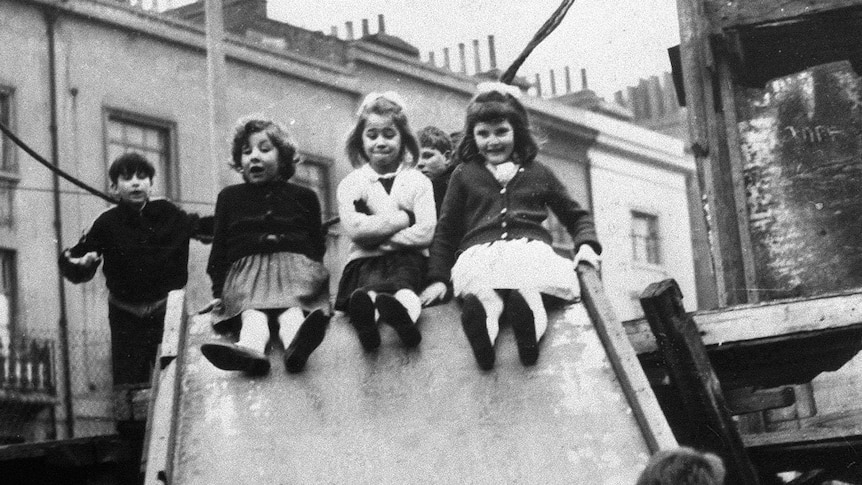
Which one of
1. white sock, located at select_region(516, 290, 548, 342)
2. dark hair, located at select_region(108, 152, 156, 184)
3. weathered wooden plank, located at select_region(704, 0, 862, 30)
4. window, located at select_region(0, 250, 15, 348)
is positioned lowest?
white sock, located at select_region(516, 290, 548, 342)

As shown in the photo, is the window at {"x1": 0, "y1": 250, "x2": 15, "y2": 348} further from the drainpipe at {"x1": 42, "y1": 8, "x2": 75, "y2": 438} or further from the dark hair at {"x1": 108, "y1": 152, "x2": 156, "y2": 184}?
the dark hair at {"x1": 108, "y1": 152, "x2": 156, "y2": 184}

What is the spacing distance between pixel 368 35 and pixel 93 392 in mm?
Result: 9180

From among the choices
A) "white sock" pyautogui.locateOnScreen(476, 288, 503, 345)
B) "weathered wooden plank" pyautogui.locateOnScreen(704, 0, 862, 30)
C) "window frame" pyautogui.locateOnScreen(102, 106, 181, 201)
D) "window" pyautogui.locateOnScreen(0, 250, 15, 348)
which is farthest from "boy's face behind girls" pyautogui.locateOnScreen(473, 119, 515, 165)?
"window frame" pyautogui.locateOnScreen(102, 106, 181, 201)

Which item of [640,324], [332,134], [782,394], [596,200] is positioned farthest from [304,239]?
[596,200]

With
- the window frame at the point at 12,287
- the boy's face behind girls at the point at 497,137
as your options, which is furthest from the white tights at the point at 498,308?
the window frame at the point at 12,287

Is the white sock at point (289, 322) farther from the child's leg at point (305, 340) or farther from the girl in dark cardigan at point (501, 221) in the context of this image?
the girl in dark cardigan at point (501, 221)

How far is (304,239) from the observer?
22.4ft

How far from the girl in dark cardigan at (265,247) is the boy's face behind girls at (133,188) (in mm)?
1098

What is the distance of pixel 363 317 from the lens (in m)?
5.95

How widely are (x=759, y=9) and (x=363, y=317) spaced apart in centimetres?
545

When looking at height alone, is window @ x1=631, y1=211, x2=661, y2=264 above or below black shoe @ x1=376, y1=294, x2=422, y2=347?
above

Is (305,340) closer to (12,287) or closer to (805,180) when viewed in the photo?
(805,180)

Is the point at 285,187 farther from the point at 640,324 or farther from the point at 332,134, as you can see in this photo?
the point at 332,134

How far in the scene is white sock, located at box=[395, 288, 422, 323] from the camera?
6.18 m
